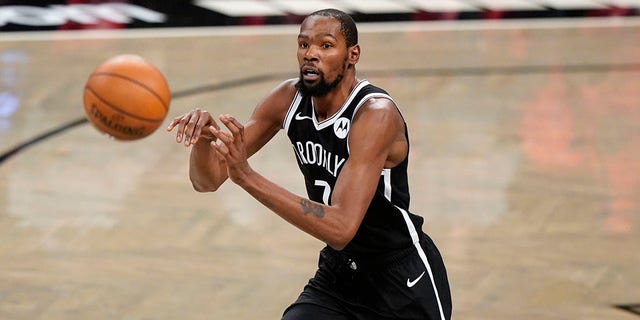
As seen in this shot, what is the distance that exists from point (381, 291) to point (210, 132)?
1.01 metres

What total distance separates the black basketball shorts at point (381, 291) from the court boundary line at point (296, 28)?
9.27 metres

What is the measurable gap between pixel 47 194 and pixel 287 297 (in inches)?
101

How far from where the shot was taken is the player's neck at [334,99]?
192 inches

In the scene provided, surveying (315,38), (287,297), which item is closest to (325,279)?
(315,38)

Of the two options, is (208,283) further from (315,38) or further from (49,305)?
(315,38)

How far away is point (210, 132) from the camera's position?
15.2 feet

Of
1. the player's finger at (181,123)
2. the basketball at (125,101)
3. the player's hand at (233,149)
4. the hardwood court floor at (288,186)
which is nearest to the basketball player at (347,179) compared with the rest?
the player's finger at (181,123)

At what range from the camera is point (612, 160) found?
32.4ft

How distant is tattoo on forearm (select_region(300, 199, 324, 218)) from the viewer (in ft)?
14.6

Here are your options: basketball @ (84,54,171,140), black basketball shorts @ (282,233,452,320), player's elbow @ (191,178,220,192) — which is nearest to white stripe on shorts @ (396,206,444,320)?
black basketball shorts @ (282,233,452,320)

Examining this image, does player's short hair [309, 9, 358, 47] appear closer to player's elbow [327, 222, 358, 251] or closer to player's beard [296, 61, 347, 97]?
player's beard [296, 61, 347, 97]

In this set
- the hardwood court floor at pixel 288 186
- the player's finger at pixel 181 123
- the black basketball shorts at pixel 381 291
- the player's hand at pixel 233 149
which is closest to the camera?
the player's hand at pixel 233 149

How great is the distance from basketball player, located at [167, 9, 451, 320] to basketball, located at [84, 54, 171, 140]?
0.87 metres

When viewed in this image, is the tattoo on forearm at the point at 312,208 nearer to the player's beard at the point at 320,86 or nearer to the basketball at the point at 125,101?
the player's beard at the point at 320,86
